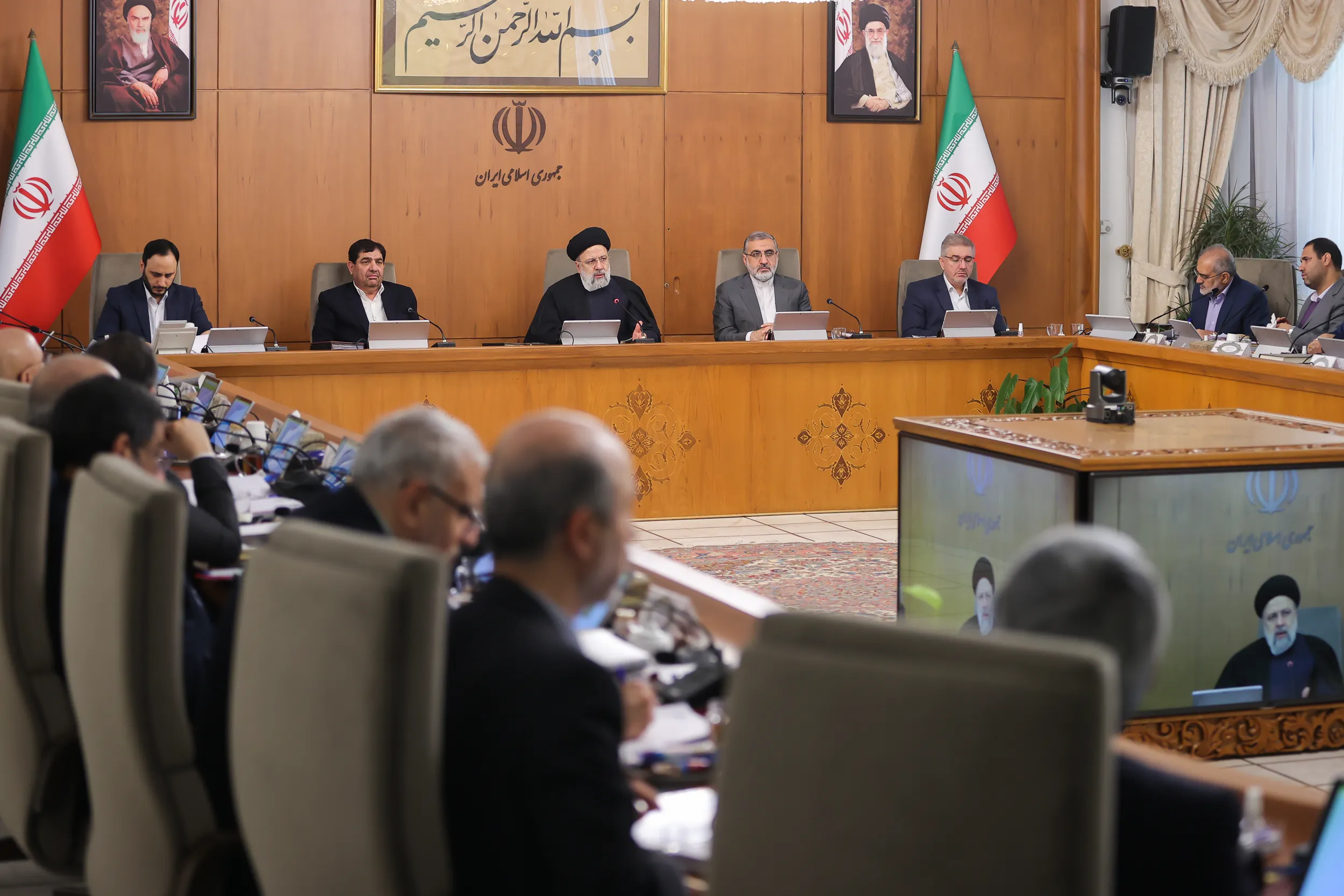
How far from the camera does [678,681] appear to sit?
228cm

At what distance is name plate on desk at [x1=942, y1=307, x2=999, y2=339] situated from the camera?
7.77m

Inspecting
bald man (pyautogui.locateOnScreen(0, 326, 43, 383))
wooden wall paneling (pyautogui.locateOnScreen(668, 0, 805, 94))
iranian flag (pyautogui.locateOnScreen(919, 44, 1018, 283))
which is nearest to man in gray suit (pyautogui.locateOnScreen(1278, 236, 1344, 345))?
iranian flag (pyautogui.locateOnScreen(919, 44, 1018, 283))

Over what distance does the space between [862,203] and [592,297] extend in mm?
2034

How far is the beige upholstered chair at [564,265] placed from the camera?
8.31m

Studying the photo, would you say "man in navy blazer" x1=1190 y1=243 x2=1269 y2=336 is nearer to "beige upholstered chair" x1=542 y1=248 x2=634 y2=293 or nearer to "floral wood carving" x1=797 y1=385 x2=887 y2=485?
"floral wood carving" x1=797 y1=385 x2=887 y2=485

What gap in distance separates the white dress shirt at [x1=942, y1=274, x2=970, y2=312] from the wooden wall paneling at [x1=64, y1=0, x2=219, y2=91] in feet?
13.3

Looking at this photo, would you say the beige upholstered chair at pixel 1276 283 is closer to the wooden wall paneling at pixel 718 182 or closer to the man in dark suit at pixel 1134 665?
the wooden wall paneling at pixel 718 182

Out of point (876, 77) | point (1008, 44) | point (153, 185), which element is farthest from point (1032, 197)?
point (153, 185)

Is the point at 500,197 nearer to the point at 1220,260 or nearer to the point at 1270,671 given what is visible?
the point at 1220,260

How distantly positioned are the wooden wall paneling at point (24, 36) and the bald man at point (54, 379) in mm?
5528

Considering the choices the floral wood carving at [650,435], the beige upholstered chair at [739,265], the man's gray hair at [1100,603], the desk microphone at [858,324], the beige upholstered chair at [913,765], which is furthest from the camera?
the beige upholstered chair at [739,265]

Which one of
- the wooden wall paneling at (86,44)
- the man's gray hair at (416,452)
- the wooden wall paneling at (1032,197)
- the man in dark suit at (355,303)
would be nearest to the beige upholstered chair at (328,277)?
the man in dark suit at (355,303)

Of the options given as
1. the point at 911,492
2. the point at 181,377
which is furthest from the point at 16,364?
the point at 911,492

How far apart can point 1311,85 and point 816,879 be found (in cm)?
964
